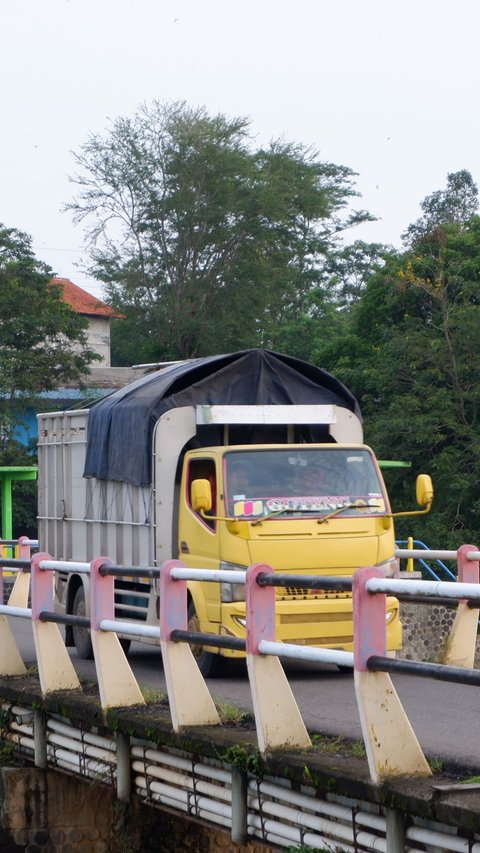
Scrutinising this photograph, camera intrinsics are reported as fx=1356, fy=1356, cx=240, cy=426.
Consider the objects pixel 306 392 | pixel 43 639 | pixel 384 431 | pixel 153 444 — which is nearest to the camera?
pixel 43 639

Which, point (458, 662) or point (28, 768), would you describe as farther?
point (458, 662)

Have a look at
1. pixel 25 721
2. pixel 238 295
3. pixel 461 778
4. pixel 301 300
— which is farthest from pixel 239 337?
pixel 461 778

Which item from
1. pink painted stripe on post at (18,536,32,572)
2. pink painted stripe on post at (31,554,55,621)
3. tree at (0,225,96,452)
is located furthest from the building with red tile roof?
pink painted stripe on post at (31,554,55,621)

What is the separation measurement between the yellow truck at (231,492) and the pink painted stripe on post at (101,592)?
8.22 ft

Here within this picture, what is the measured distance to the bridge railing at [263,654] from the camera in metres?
5.84

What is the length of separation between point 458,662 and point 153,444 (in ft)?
11.7

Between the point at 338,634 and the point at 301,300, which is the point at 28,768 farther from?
the point at 301,300

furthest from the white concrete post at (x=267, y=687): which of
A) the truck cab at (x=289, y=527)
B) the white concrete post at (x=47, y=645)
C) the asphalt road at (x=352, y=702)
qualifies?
the truck cab at (x=289, y=527)

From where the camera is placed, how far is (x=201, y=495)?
38.1 ft

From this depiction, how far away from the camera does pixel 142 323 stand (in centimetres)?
5703

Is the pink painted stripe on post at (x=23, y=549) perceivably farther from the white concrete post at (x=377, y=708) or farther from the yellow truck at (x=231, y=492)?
the white concrete post at (x=377, y=708)

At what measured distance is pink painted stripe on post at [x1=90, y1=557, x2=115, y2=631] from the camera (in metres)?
8.90

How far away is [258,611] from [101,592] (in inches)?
88.4

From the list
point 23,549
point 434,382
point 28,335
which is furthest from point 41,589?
point 28,335
